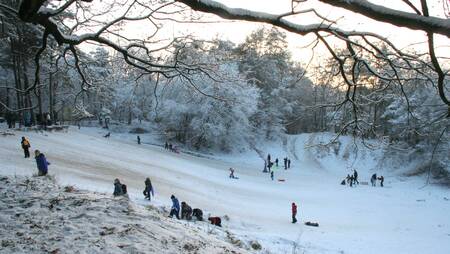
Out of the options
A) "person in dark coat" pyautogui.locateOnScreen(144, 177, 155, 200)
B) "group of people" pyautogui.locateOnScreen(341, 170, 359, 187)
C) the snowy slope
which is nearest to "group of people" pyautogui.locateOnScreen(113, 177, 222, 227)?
"person in dark coat" pyautogui.locateOnScreen(144, 177, 155, 200)

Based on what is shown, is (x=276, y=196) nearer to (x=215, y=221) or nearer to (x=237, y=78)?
(x=215, y=221)

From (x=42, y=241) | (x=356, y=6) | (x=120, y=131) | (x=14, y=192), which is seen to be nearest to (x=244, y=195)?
(x=14, y=192)

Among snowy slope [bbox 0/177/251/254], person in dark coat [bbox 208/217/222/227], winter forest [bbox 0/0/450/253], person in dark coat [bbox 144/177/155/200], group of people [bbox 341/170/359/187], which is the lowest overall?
group of people [bbox 341/170/359/187]

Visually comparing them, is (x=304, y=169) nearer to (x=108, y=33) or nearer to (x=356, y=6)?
(x=108, y=33)

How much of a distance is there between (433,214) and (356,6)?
22.2m

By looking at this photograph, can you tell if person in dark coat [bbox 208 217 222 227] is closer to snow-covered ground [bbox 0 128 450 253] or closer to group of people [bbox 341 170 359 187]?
snow-covered ground [bbox 0 128 450 253]

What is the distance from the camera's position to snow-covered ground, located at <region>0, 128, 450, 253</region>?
15680 millimetres

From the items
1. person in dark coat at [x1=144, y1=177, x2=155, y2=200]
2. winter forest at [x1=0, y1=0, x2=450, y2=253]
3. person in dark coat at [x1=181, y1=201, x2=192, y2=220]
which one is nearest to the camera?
winter forest at [x1=0, y1=0, x2=450, y2=253]

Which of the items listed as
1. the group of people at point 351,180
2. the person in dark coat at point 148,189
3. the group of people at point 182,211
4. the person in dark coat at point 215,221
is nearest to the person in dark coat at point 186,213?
the group of people at point 182,211

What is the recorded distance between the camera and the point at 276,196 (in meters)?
25.3

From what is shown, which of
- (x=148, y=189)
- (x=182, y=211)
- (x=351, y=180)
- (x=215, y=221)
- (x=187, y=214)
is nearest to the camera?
(x=215, y=221)

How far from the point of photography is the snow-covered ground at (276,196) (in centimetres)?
1568

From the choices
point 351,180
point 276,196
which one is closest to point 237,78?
point 276,196

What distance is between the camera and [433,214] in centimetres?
2267
